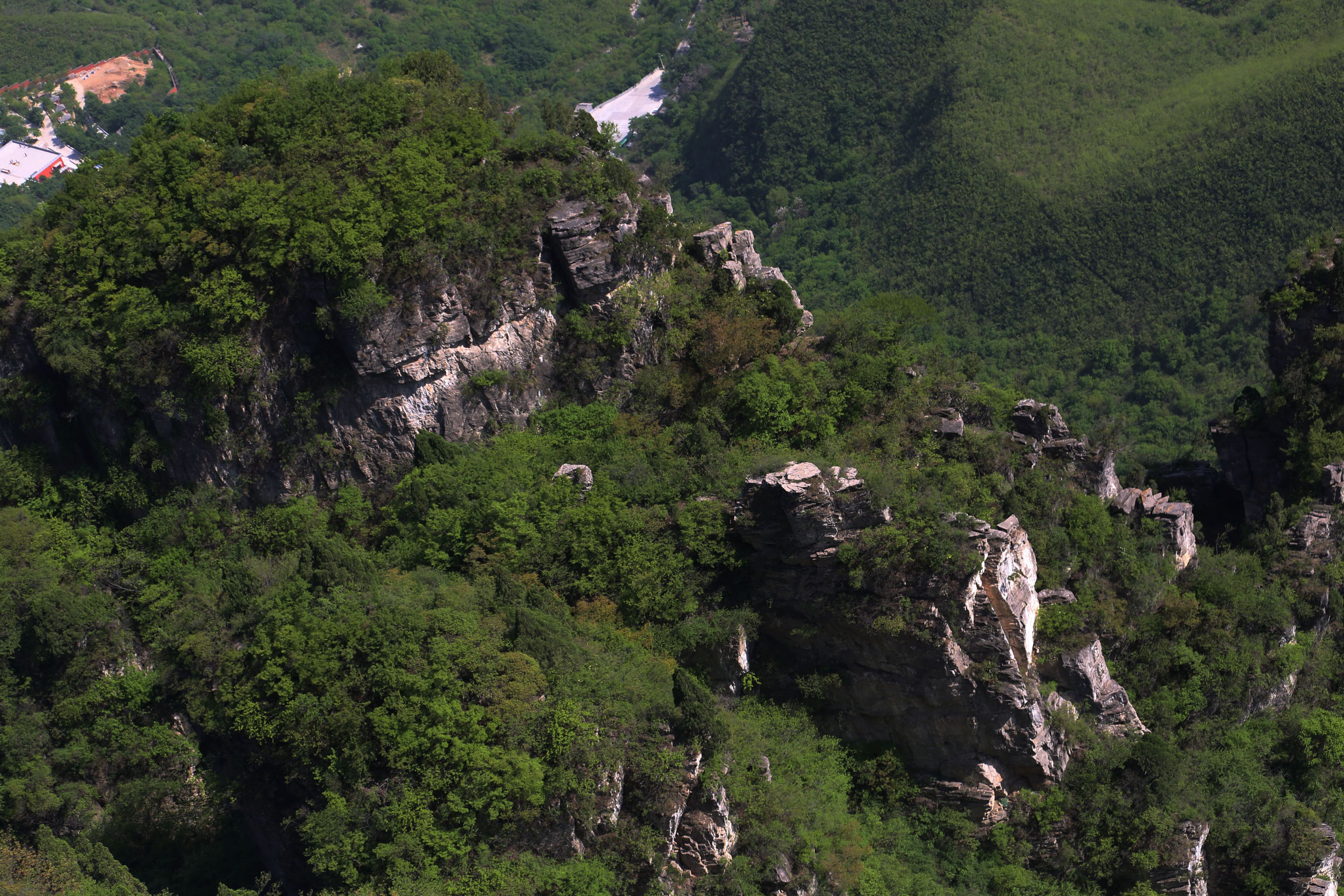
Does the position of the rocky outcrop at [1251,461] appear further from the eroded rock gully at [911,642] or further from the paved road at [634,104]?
the paved road at [634,104]

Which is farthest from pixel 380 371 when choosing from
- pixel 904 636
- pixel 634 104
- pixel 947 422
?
pixel 634 104

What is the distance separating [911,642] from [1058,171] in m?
88.9

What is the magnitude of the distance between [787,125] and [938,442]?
103m

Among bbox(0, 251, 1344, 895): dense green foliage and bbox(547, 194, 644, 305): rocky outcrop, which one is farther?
bbox(547, 194, 644, 305): rocky outcrop

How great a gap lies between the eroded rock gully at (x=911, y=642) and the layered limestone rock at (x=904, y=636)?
4cm

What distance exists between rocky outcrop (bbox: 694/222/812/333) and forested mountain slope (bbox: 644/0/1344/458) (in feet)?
154

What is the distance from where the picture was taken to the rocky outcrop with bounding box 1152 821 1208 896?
135ft

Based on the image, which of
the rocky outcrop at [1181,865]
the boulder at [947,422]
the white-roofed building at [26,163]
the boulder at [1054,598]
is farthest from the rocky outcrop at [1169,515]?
the white-roofed building at [26,163]

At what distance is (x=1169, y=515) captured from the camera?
49688 mm

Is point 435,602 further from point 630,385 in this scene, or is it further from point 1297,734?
point 1297,734

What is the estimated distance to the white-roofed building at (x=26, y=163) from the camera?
122125 mm

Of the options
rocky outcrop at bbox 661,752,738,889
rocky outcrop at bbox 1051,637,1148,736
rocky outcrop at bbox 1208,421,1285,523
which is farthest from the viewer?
rocky outcrop at bbox 1208,421,1285,523

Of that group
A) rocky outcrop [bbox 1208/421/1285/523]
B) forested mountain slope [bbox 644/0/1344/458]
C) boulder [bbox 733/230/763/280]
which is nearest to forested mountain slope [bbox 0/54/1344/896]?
boulder [bbox 733/230/763/280]

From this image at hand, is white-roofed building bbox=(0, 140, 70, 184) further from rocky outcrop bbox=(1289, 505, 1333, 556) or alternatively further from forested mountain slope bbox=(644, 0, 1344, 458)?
rocky outcrop bbox=(1289, 505, 1333, 556)
